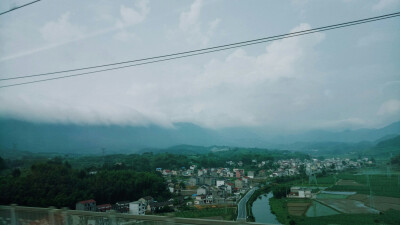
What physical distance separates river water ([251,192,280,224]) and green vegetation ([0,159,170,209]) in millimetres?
3424

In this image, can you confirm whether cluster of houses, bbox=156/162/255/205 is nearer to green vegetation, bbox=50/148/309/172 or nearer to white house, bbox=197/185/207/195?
white house, bbox=197/185/207/195

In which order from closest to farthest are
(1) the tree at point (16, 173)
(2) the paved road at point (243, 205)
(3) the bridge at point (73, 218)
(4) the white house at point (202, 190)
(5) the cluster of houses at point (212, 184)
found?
(3) the bridge at point (73, 218)
(2) the paved road at point (243, 205)
(5) the cluster of houses at point (212, 184)
(4) the white house at point (202, 190)
(1) the tree at point (16, 173)

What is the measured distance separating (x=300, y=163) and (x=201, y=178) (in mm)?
3967

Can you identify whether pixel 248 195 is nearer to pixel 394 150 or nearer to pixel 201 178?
pixel 201 178

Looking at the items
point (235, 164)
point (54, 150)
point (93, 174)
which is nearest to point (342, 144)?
point (235, 164)

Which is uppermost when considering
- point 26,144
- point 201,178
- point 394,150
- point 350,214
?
point 26,144

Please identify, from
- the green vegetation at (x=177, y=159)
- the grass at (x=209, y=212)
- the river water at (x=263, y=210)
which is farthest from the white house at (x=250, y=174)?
the grass at (x=209, y=212)

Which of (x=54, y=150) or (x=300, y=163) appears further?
(x=54, y=150)

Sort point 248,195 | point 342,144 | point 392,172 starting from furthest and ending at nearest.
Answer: point 342,144, point 248,195, point 392,172

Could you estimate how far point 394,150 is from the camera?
8.14m

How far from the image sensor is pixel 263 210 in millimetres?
8258

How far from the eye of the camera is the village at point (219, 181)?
30.9 feet

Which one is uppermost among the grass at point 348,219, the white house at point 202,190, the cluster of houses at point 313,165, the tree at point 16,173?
the tree at point 16,173

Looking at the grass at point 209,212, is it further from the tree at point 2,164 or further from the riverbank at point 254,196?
the tree at point 2,164
